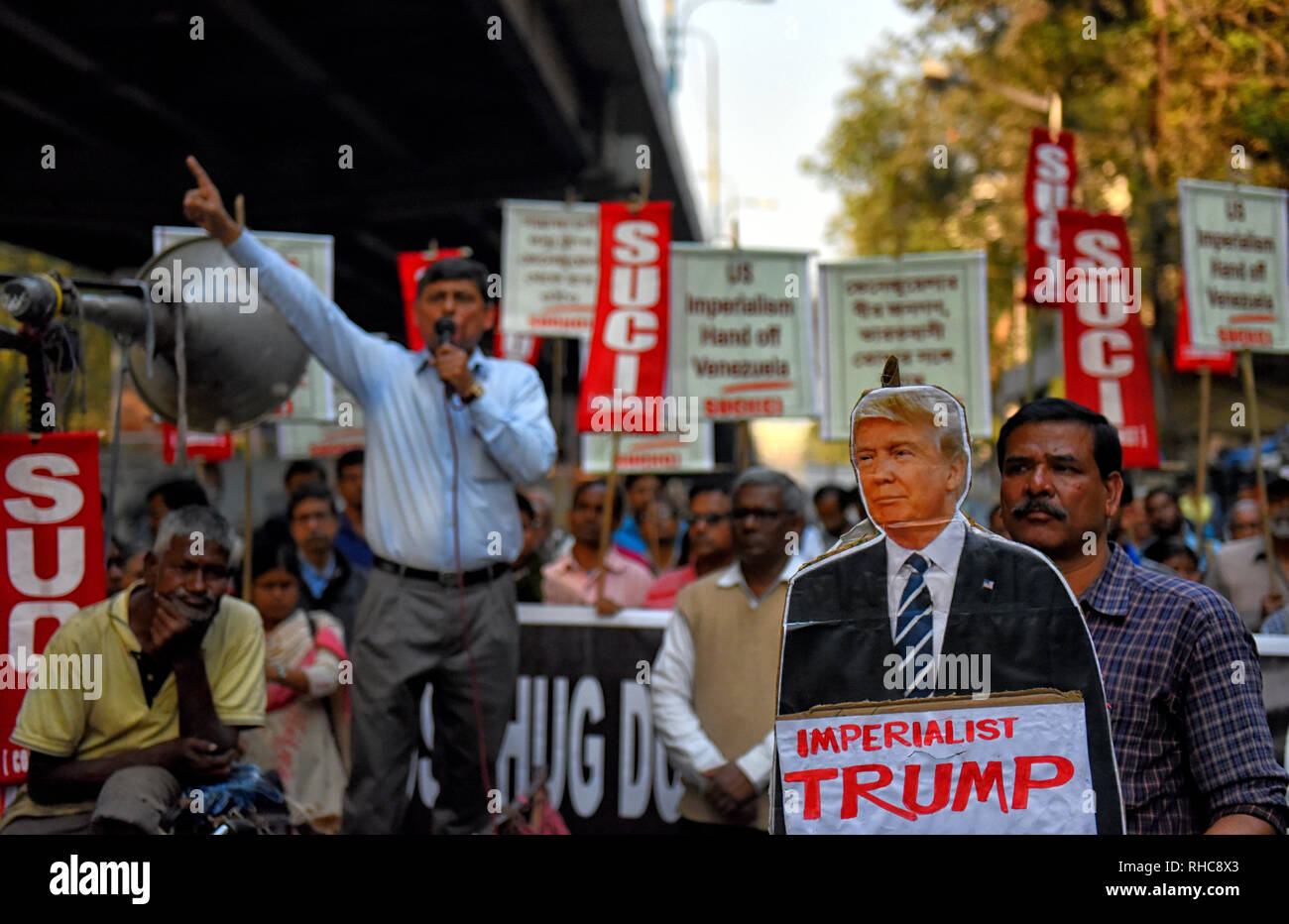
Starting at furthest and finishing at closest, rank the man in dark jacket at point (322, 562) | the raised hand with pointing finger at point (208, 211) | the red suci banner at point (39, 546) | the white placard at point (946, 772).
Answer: the man in dark jacket at point (322, 562) < the raised hand with pointing finger at point (208, 211) < the red suci banner at point (39, 546) < the white placard at point (946, 772)

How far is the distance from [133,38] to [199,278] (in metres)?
8.74

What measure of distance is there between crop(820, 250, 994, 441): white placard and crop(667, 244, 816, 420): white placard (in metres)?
0.17

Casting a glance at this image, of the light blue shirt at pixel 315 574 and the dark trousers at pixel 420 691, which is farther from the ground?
the light blue shirt at pixel 315 574

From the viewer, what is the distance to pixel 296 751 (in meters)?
4.85

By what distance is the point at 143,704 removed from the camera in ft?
12.5

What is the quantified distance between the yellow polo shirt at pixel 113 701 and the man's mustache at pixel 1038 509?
2349mm

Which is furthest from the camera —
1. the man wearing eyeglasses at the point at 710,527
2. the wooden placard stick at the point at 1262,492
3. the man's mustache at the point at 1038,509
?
the wooden placard stick at the point at 1262,492

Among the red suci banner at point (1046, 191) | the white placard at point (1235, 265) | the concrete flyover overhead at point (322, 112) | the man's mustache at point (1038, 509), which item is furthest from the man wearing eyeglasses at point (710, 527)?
the concrete flyover overhead at point (322, 112)

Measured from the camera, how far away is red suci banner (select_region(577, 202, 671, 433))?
21.0ft

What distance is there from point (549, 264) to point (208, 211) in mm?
4956

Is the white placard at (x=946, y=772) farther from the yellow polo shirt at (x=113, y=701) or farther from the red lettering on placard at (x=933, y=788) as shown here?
the yellow polo shirt at (x=113, y=701)

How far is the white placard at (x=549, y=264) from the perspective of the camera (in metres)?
8.73

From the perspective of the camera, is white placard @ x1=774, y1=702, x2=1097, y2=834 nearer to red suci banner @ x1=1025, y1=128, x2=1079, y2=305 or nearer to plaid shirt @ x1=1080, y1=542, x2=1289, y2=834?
plaid shirt @ x1=1080, y1=542, x2=1289, y2=834

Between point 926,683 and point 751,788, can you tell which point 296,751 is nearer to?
point 751,788
